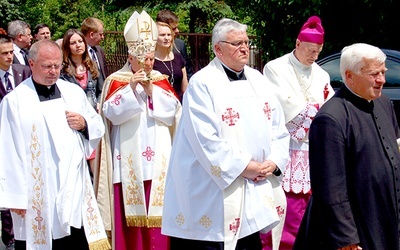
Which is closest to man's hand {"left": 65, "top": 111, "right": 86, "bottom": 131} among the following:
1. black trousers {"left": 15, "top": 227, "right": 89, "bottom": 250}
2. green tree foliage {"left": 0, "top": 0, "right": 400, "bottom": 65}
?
black trousers {"left": 15, "top": 227, "right": 89, "bottom": 250}

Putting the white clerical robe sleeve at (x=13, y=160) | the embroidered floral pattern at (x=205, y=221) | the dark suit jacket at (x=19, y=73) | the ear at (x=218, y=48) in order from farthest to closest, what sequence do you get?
the dark suit jacket at (x=19, y=73)
the white clerical robe sleeve at (x=13, y=160)
the ear at (x=218, y=48)
the embroidered floral pattern at (x=205, y=221)

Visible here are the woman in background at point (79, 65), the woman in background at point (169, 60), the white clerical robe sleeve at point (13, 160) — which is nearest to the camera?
the white clerical robe sleeve at point (13, 160)

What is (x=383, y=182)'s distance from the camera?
4328mm

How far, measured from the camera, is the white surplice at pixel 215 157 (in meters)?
5.23

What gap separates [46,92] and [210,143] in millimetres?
1445

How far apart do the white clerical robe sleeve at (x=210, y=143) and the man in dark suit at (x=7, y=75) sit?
3.07 metres

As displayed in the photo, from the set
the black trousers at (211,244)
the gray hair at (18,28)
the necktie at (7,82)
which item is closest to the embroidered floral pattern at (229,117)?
the black trousers at (211,244)

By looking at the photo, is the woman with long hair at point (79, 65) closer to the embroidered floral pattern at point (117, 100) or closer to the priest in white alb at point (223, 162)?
the embroidered floral pattern at point (117, 100)

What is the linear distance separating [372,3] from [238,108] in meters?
7.90

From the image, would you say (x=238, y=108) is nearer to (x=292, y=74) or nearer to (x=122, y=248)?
(x=292, y=74)

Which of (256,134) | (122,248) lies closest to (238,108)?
(256,134)

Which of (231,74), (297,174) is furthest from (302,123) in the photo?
(231,74)

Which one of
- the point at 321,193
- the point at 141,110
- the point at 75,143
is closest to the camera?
the point at 321,193

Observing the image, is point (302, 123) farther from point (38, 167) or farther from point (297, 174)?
point (38, 167)
